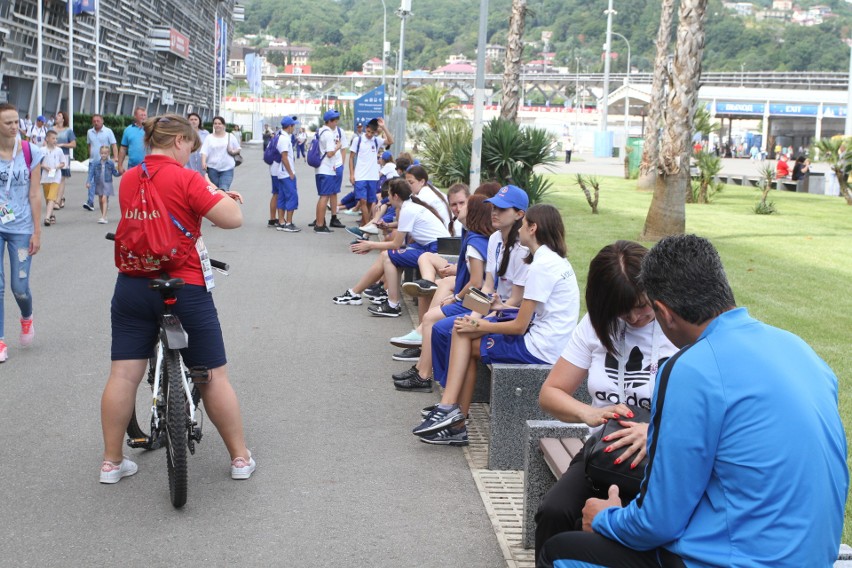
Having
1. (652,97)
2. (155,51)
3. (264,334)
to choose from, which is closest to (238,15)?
(155,51)

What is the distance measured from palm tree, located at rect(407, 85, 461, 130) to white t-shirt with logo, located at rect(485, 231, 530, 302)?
36698 millimetres

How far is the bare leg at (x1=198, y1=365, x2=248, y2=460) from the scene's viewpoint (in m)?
5.20

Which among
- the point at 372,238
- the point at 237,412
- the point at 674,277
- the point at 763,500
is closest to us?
the point at 763,500

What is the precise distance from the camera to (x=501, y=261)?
702 centimetres

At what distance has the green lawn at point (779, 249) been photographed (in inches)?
394

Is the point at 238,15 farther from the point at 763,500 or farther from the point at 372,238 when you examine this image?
the point at 763,500

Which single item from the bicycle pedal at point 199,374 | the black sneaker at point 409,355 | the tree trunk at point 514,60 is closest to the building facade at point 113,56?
the tree trunk at point 514,60

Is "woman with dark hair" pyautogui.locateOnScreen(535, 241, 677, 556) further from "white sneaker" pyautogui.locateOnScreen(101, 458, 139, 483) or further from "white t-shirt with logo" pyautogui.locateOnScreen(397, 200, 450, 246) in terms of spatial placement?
"white t-shirt with logo" pyautogui.locateOnScreen(397, 200, 450, 246)

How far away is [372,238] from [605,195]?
45.9 feet

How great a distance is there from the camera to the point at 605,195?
2938 centimetres

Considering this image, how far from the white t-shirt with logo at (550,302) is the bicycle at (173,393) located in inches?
71.3

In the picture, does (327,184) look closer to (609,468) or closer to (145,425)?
(145,425)

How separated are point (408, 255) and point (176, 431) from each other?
528 cm

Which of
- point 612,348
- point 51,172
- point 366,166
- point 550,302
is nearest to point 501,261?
point 550,302
